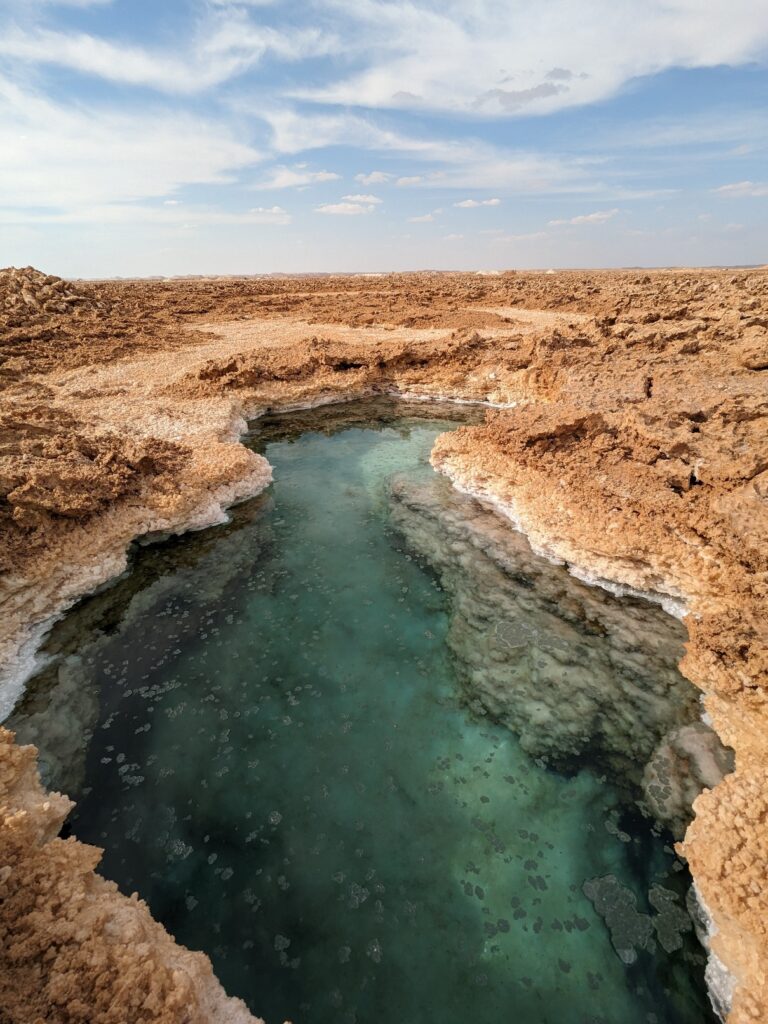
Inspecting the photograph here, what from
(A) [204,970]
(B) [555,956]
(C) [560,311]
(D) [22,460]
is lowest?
(B) [555,956]

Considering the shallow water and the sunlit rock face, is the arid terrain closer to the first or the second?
the sunlit rock face

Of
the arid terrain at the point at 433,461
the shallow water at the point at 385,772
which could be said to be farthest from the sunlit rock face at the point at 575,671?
the arid terrain at the point at 433,461

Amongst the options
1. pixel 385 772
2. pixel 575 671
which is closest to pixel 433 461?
pixel 575 671

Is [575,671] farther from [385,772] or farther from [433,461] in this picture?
[433,461]

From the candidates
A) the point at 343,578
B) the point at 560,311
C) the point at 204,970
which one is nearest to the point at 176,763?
the point at 204,970

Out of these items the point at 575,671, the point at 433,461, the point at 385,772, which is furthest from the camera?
the point at 433,461

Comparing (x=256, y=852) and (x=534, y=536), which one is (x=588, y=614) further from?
(x=256, y=852)
